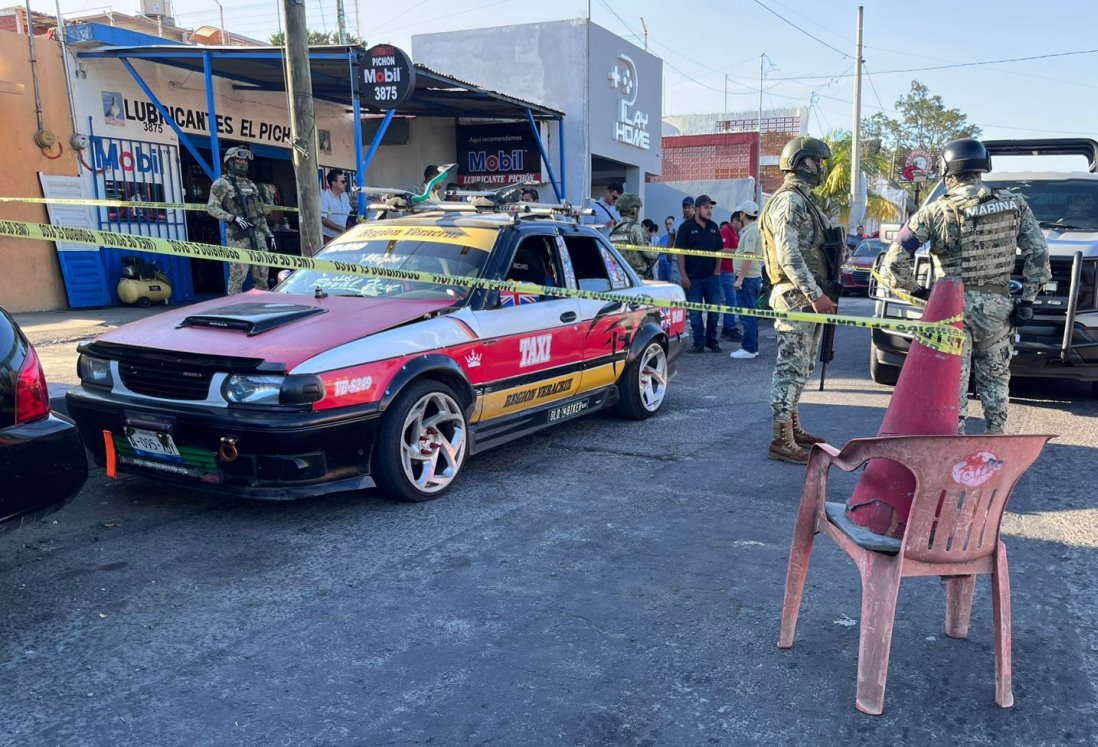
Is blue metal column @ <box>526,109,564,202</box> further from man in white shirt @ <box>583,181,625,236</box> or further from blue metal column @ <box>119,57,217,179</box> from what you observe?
blue metal column @ <box>119,57,217,179</box>

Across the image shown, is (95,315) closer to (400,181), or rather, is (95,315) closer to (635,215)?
(635,215)

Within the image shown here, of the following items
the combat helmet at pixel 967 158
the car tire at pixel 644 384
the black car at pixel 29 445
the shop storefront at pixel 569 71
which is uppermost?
the shop storefront at pixel 569 71

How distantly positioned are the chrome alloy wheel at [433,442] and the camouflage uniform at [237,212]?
5.26 metres

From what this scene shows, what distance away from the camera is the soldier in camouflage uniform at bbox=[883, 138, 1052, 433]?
15.9 feet

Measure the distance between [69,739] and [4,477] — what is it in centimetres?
110

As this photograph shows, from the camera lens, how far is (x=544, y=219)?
6.00 m

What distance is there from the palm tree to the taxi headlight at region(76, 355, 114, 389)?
87.9ft

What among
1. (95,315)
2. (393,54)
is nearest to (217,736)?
(393,54)

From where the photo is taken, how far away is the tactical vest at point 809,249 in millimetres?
5402

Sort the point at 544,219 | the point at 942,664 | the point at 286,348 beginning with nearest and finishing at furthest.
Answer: the point at 942,664
the point at 286,348
the point at 544,219

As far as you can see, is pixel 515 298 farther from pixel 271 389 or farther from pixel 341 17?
pixel 341 17

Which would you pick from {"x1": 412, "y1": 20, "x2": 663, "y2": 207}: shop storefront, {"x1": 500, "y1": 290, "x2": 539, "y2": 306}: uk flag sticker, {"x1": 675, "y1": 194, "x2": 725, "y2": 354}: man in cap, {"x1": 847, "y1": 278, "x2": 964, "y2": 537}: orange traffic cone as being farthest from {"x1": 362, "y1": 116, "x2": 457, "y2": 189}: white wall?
{"x1": 847, "y1": 278, "x2": 964, "y2": 537}: orange traffic cone

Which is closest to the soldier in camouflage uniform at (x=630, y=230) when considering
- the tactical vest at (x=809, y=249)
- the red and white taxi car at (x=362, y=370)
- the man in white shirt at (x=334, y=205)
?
the red and white taxi car at (x=362, y=370)

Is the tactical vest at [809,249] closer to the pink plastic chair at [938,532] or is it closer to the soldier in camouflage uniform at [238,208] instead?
the pink plastic chair at [938,532]
